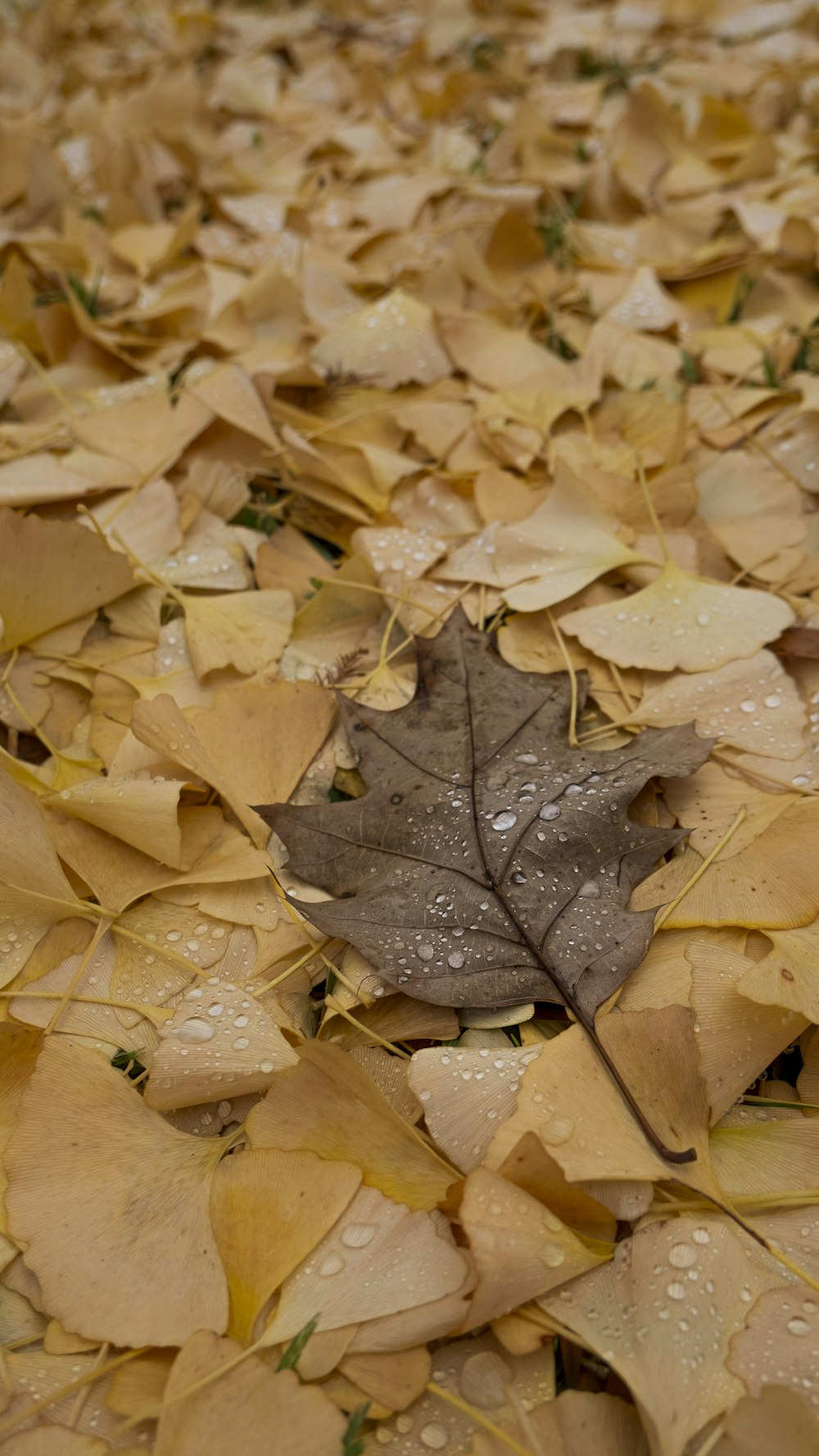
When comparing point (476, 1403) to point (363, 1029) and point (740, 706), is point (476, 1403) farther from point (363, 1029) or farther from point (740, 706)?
Answer: point (740, 706)

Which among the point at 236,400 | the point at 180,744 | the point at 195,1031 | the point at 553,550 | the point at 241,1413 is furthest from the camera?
the point at 236,400

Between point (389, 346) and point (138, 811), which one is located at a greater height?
point (389, 346)

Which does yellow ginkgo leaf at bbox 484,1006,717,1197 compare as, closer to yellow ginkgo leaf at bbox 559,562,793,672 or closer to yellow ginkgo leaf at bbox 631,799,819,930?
yellow ginkgo leaf at bbox 631,799,819,930

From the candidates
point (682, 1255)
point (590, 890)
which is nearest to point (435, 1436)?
point (682, 1255)

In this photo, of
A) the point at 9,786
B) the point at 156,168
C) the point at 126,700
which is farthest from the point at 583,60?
the point at 9,786

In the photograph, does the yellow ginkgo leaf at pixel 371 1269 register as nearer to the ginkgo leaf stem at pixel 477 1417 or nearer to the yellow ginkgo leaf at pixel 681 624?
the ginkgo leaf stem at pixel 477 1417

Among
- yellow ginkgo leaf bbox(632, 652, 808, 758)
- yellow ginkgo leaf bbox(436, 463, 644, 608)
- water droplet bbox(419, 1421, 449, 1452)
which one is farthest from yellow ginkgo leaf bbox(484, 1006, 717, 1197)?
yellow ginkgo leaf bbox(436, 463, 644, 608)
